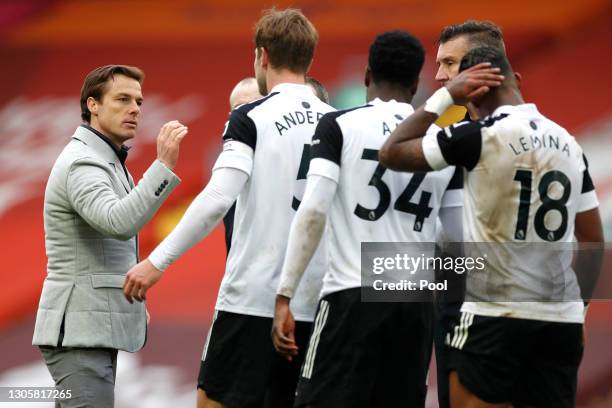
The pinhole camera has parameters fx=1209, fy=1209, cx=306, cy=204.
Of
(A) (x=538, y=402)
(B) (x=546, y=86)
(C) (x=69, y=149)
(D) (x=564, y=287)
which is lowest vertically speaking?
(A) (x=538, y=402)

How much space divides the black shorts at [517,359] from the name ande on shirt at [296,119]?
102 cm

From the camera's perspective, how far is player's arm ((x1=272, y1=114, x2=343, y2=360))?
165 inches

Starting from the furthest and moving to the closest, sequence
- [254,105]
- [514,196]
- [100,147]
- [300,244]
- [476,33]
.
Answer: [476,33], [100,147], [254,105], [300,244], [514,196]

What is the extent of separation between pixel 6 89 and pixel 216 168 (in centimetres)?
538

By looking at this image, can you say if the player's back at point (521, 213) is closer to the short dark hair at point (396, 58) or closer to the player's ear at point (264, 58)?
the short dark hair at point (396, 58)

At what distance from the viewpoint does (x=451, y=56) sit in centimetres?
514

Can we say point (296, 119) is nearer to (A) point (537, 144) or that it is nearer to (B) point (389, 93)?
(B) point (389, 93)

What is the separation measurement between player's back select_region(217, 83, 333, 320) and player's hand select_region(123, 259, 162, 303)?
36 cm

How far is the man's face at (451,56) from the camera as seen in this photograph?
512 cm

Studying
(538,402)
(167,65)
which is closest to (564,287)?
(538,402)

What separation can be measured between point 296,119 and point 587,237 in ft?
3.83

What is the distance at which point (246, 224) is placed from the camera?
455cm

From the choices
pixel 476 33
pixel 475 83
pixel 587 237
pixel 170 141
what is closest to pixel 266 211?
pixel 170 141

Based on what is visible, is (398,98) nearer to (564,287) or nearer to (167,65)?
(564,287)
